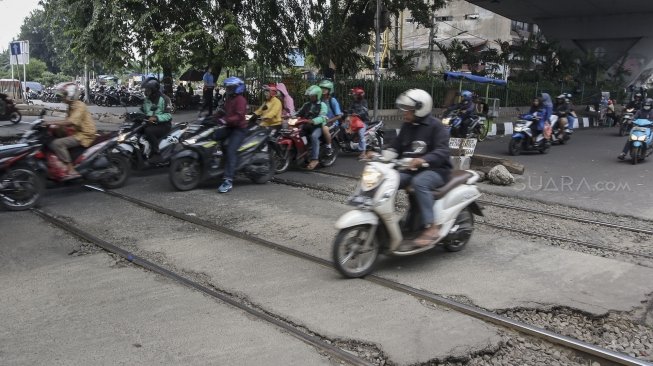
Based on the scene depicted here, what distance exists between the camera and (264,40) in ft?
56.4

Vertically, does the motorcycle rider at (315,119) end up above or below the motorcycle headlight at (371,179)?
above

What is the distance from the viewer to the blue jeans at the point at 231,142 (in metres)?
8.21

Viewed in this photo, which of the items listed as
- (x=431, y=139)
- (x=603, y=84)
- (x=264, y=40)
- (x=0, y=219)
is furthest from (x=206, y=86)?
(x=603, y=84)

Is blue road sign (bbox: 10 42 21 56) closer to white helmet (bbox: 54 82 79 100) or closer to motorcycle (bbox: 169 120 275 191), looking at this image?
white helmet (bbox: 54 82 79 100)

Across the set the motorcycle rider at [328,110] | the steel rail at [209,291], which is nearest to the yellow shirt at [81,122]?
the steel rail at [209,291]

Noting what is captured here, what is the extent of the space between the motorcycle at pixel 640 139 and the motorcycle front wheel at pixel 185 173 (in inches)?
374

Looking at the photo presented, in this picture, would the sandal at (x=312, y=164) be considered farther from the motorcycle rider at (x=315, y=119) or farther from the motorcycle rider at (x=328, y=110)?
the motorcycle rider at (x=328, y=110)

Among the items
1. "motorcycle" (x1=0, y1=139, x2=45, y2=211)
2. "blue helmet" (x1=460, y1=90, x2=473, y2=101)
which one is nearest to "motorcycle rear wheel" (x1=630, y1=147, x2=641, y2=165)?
"blue helmet" (x1=460, y1=90, x2=473, y2=101)

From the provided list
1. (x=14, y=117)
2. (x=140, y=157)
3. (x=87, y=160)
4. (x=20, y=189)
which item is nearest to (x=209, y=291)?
(x=20, y=189)

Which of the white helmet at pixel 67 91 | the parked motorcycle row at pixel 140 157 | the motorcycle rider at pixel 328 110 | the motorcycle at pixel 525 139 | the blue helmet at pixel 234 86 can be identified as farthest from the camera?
the motorcycle at pixel 525 139

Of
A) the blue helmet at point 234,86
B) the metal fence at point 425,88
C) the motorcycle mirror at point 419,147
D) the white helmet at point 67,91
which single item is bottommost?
the motorcycle mirror at point 419,147

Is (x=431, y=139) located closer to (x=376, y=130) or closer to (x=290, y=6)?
(x=376, y=130)

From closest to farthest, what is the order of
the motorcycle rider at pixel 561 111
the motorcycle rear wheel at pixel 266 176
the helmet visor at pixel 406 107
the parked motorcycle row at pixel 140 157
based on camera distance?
the helmet visor at pixel 406 107 < the parked motorcycle row at pixel 140 157 < the motorcycle rear wheel at pixel 266 176 < the motorcycle rider at pixel 561 111

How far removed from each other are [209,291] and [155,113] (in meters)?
5.77
